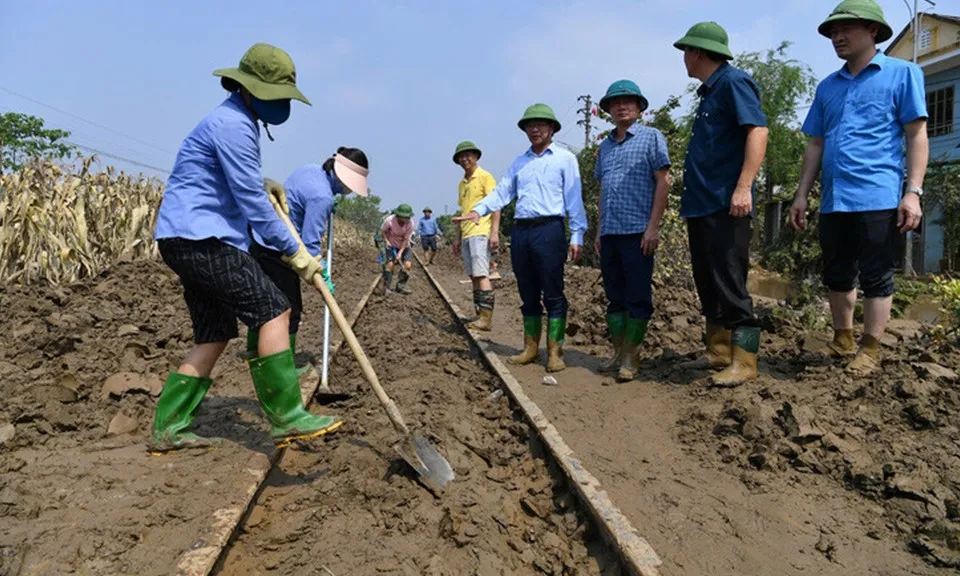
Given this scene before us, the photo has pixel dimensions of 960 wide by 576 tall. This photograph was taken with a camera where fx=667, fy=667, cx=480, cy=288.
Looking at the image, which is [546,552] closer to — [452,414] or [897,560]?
[897,560]

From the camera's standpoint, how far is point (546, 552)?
297cm

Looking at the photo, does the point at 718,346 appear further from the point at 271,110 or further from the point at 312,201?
the point at 271,110

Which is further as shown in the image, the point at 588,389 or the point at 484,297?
the point at 484,297

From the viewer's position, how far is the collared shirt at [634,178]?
5168 mm

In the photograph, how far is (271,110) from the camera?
3.58 meters

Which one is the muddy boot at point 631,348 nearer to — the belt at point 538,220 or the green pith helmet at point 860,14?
the belt at point 538,220

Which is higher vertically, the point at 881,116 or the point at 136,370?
the point at 881,116

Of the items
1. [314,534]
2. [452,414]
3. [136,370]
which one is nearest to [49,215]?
[136,370]

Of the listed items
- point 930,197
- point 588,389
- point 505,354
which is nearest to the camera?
point 588,389

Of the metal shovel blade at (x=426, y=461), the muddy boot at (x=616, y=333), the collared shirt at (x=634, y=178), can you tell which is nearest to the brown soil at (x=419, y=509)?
the metal shovel blade at (x=426, y=461)

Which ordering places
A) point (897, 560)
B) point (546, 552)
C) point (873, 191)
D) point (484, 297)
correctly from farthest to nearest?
point (484, 297) → point (873, 191) → point (546, 552) → point (897, 560)

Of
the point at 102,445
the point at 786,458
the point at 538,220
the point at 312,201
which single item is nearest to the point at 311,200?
the point at 312,201

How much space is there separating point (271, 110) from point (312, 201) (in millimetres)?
1548

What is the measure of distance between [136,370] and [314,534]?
10.5 ft
